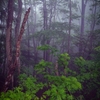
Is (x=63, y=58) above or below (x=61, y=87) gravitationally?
above

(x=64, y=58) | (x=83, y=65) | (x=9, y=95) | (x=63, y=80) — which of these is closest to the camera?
(x=9, y=95)

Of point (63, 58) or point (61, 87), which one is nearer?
point (61, 87)

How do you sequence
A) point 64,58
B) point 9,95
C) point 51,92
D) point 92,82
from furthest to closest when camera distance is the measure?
point 92,82, point 64,58, point 51,92, point 9,95

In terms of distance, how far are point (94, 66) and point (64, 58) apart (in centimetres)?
231

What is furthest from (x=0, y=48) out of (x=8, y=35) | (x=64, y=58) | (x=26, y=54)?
(x=64, y=58)

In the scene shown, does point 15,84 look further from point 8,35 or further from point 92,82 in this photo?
point 92,82

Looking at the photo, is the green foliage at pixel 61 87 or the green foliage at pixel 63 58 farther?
the green foliage at pixel 63 58

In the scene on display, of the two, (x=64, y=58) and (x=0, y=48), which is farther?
(x=0, y=48)

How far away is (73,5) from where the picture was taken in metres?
17.0

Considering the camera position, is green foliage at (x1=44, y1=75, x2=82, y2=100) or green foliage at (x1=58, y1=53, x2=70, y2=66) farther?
green foliage at (x1=58, y1=53, x2=70, y2=66)

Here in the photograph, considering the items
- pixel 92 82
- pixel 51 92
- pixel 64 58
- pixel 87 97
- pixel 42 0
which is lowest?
pixel 87 97

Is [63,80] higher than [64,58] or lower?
lower

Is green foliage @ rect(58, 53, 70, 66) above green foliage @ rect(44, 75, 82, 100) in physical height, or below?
above

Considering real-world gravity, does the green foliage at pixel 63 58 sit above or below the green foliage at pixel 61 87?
above
